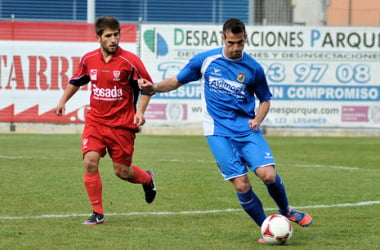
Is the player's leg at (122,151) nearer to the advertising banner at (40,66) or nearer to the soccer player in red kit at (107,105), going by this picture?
the soccer player in red kit at (107,105)

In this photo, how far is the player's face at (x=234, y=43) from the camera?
7.01m

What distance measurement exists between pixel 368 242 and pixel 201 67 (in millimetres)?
1934

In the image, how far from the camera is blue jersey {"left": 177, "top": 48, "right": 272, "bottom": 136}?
7242 millimetres

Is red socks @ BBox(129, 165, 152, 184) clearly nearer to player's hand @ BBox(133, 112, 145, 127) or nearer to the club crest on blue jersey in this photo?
player's hand @ BBox(133, 112, 145, 127)

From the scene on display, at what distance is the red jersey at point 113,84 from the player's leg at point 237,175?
4.17 feet

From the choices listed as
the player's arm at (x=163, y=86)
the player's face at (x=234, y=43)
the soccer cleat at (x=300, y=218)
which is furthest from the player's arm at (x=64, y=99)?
the soccer cleat at (x=300, y=218)

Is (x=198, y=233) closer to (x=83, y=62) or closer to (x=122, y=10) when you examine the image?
(x=83, y=62)

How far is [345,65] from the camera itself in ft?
74.2

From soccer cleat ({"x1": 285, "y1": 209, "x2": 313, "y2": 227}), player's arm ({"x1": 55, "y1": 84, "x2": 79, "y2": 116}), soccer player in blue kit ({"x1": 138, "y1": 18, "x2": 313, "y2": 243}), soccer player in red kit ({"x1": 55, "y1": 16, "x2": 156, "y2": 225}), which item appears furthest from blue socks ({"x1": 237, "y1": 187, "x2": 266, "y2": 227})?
player's arm ({"x1": 55, "y1": 84, "x2": 79, "y2": 116})

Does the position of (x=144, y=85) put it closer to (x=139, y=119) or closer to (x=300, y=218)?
(x=139, y=119)

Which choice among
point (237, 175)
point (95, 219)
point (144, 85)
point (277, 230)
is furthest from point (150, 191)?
point (277, 230)

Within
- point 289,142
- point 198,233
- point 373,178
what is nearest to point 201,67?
point 198,233

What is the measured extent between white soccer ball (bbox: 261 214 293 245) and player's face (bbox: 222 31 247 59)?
4.36 ft

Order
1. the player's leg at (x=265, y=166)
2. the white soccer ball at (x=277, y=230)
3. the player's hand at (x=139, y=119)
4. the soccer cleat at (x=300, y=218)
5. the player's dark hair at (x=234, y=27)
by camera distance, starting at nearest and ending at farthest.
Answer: the white soccer ball at (x=277, y=230) → the player's dark hair at (x=234, y=27) → the player's leg at (x=265, y=166) → the soccer cleat at (x=300, y=218) → the player's hand at (x=139, y=119)
